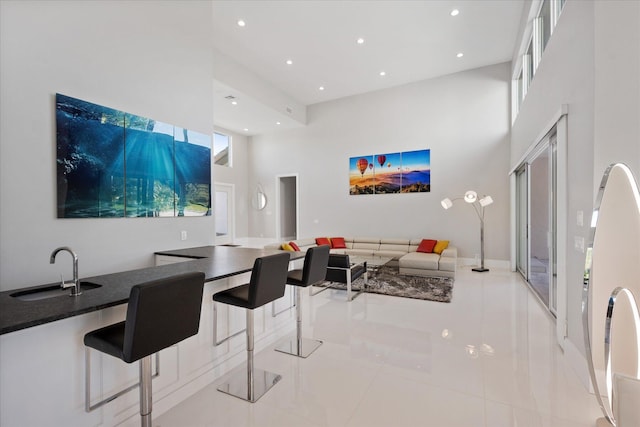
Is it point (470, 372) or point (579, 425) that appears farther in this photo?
point (470, 372)

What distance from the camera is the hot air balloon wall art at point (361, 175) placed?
26.5 feet

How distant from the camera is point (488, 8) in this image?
4.82 metres

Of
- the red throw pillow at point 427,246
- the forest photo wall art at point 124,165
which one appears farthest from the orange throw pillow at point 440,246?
the forest photo wall art at point 124,165

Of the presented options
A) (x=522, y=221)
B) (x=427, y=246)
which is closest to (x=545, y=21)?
(x=522, y=221)

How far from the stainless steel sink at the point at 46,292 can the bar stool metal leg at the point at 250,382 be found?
3.47 ft

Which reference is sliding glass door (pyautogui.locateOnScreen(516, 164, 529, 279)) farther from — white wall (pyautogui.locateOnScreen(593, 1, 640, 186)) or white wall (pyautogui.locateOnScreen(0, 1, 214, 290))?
white wall (pyautogui.locateOnScreen(0, 1, 214, 290))

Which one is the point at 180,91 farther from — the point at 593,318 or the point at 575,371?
the point at 575,371

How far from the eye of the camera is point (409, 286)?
17.4 ft

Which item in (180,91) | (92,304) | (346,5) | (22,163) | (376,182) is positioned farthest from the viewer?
(376,182)

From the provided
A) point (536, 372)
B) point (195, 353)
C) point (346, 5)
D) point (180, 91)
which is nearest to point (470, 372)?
point (536, 372)

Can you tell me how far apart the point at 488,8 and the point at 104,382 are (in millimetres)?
6621

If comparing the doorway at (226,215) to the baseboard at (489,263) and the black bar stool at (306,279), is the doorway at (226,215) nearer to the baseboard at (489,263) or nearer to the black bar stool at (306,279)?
the baseboard at (489,263)

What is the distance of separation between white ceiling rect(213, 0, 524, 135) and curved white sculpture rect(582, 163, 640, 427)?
4.55m

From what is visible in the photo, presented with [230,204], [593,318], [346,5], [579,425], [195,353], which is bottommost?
[579,425]
